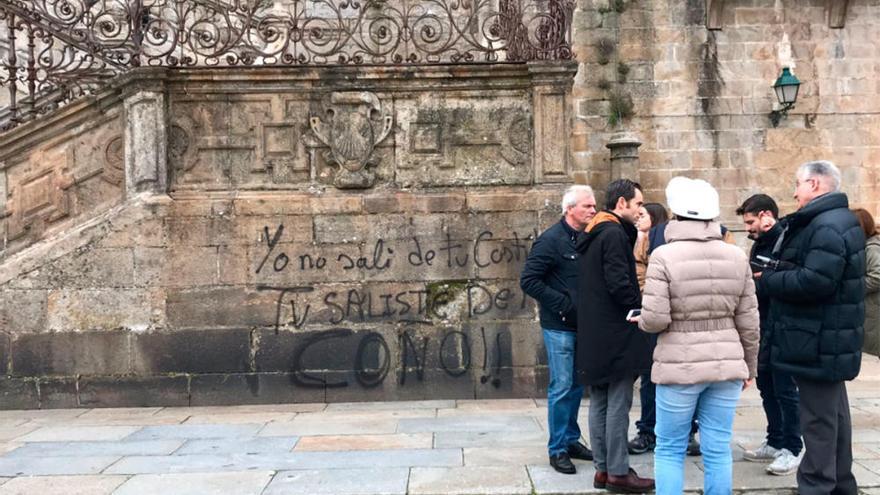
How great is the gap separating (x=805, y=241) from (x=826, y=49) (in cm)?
1067

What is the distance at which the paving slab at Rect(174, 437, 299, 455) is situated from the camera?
5.89 m

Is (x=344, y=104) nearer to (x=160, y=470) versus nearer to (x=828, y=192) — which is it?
(x=160, y=470)

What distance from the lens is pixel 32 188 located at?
7.88 metres

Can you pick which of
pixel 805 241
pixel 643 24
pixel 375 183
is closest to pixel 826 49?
pixel 643 24

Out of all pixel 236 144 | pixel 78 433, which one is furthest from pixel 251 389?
pixel 236 144

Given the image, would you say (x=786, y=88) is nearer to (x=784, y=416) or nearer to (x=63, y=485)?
(x=784, y=416)

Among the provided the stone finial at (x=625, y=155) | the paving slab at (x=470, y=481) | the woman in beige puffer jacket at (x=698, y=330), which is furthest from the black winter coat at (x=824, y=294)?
the stone finial at (x=625, y=155)

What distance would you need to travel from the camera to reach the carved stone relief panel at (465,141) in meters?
7.95

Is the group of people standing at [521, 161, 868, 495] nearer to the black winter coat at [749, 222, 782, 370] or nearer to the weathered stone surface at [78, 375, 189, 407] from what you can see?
the black winter coat at [749, 222, 782, 370]

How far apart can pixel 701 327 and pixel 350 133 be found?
15.4 feet

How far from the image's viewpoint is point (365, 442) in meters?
6.12

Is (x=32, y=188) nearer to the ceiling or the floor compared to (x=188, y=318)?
nearer to the ceiling

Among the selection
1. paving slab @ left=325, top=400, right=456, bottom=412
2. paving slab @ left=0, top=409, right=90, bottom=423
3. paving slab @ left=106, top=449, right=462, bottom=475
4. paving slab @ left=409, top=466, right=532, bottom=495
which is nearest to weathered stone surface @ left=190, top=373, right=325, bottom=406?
paving slab @ left=325, top=400, right=456, bottom=412

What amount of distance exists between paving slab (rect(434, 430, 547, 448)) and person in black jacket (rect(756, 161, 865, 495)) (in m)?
2.13
